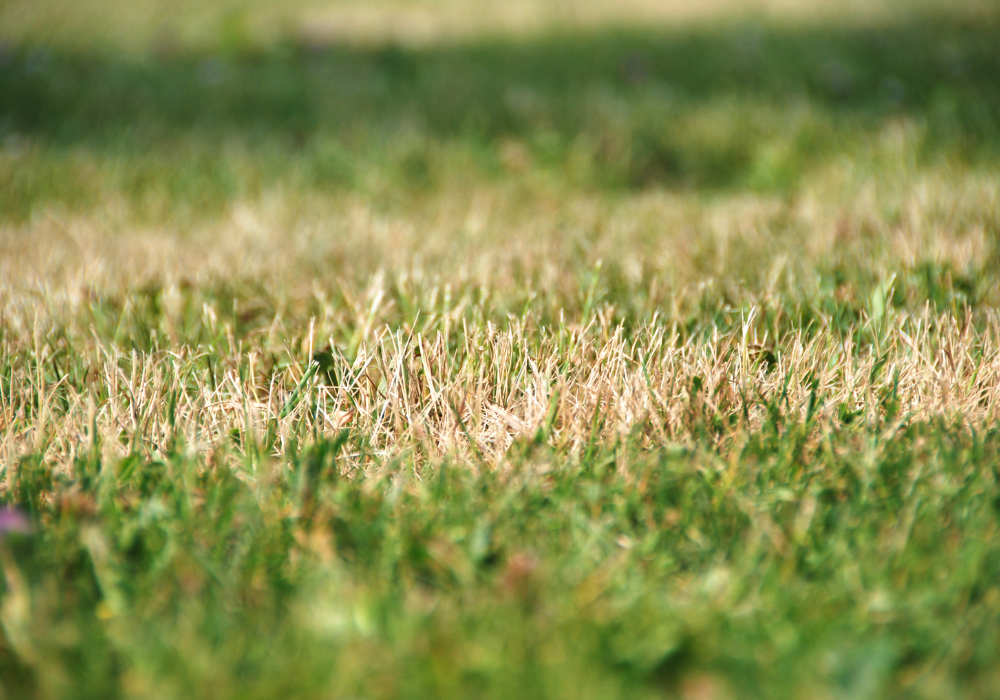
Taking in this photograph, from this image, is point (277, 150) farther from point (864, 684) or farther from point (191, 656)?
point (864, 684)

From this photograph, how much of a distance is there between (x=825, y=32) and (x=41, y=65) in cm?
624

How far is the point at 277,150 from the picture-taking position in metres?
4.30

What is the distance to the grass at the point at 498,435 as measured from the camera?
1.00 m

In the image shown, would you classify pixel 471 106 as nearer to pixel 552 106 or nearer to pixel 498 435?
pixel 552 106

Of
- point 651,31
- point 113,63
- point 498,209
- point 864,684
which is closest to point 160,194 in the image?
→ point 498,209

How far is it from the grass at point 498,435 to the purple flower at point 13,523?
30 millimetres

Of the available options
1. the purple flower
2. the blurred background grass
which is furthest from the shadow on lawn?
the purple flower

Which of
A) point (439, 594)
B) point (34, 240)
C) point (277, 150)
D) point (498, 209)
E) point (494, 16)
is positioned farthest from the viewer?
point (494, 16)

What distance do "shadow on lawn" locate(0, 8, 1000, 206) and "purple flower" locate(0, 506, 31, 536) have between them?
297cm

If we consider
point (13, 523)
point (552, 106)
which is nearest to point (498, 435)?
point (13, 523)

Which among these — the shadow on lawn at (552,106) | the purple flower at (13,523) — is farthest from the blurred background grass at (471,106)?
the purple flower at (13,523)

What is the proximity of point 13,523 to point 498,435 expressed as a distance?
0.86 m

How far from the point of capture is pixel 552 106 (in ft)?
15.6

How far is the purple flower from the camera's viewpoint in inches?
45.2
